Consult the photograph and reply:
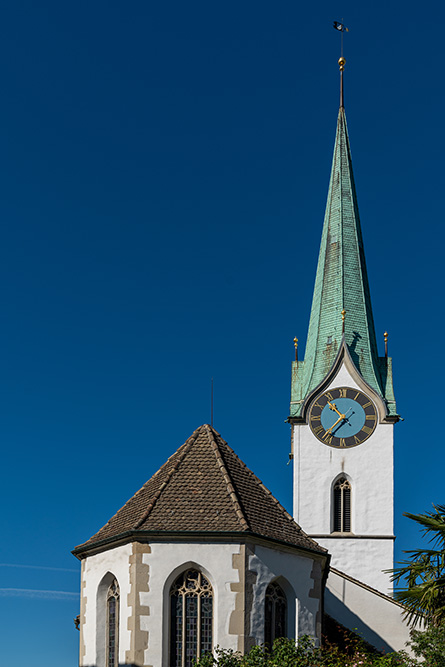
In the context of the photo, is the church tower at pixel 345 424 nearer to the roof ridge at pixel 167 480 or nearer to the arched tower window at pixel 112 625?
the roof ridge at pixel 167 480

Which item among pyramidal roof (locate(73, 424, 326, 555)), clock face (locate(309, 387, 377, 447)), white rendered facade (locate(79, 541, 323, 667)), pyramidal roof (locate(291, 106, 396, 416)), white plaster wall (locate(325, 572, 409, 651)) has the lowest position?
white plaster wall (locate(325, 572, 409, 651))

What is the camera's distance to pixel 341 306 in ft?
162

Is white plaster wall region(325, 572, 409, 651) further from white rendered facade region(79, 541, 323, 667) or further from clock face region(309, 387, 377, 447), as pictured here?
clock face region(309, 387, 377, 447)

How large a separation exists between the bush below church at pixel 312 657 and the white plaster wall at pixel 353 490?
2322cm

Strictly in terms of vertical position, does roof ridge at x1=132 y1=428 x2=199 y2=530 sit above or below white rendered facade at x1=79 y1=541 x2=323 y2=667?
above

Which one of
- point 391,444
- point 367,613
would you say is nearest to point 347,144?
point 391,444

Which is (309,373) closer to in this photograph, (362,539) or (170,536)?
(362,539)

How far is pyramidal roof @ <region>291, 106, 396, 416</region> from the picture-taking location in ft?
158

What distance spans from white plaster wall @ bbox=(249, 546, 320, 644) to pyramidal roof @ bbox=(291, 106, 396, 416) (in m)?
24.1

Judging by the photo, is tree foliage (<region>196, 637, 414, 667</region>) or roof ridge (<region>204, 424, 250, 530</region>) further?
roof ridge (<region>204, 424, 250, 530</region>)

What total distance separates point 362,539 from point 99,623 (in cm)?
2295

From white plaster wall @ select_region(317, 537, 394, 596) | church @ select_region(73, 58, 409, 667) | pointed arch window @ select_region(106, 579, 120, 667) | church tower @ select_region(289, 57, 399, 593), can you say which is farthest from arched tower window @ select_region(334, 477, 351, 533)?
pointed arch window @ select_region(106, 579, 120, 667)

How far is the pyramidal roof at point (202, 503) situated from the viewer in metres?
22.4

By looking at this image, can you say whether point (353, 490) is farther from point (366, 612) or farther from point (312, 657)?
point (312, 657)
